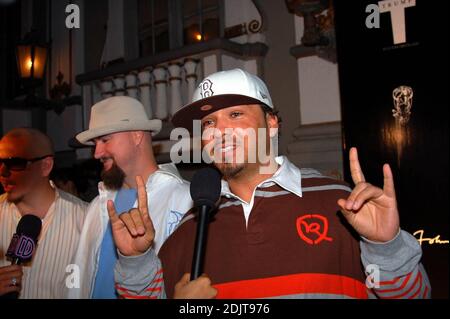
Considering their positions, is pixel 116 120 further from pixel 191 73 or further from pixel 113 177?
pixel 191 73

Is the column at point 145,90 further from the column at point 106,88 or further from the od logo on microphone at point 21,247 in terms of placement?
the od logo on microphone at point 21,247

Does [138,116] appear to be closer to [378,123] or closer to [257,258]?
[257,258]

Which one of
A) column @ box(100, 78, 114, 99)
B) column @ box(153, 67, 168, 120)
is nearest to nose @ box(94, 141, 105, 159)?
column @ box(153, 67, 168, 120)

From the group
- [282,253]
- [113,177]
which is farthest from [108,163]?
[282,253]

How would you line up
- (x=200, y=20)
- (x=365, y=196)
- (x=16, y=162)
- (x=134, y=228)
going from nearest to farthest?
(x=365, y=196) → (x=134, y=228) → (x=16, y=162) → (x=200, y=20)

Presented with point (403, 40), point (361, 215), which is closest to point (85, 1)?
point (403, 40)

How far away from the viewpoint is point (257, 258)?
1704mm

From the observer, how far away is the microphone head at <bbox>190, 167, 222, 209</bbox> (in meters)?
1.44

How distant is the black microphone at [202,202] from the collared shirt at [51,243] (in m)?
1.56

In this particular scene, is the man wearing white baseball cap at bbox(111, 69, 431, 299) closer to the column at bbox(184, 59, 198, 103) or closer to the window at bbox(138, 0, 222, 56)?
the window at bbox(138, 0, 222, 56)

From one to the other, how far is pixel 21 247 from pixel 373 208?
1600 millimetres

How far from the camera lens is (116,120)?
111 inches

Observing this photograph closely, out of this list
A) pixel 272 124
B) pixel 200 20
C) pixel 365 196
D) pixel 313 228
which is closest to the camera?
pixel 365 196
